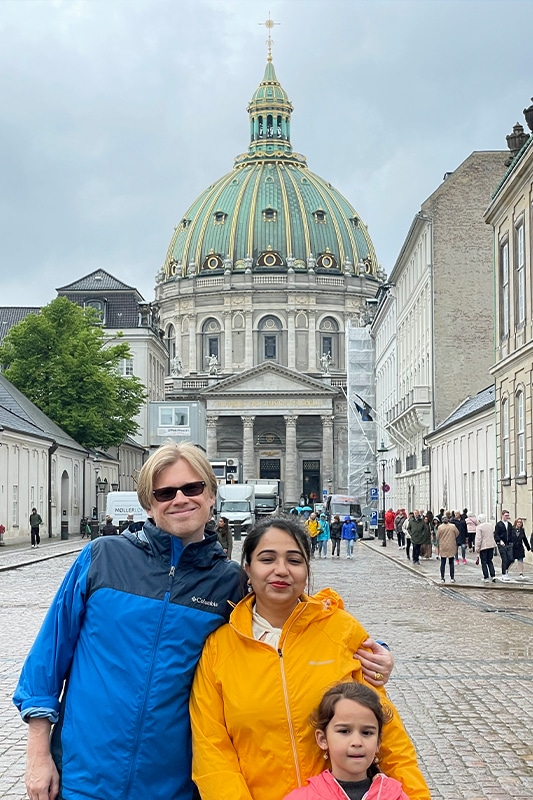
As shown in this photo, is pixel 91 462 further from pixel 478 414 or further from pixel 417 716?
pixel 417 716

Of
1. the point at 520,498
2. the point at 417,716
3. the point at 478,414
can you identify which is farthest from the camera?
the point at 478,414

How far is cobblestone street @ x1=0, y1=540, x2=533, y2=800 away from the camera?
761 cm

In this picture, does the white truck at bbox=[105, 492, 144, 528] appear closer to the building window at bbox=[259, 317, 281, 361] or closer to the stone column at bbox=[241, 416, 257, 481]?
the stone column at bbox=[241, 416, 257, 481]

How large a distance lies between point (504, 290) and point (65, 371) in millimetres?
27650

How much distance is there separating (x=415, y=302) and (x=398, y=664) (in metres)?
45.4

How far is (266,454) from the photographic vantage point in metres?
122

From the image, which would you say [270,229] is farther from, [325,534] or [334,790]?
[334,790]

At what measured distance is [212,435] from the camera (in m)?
117

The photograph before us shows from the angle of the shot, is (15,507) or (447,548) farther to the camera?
(15,507)

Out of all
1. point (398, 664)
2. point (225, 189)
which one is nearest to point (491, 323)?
point (398, 664)

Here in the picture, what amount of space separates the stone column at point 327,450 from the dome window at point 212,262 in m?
26.7

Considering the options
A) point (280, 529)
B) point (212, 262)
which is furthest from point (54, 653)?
point (212, 262)

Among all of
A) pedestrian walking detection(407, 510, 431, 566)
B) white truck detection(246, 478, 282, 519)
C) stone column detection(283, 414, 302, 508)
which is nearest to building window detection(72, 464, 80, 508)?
white truck detection(246, 478, 282, 519)

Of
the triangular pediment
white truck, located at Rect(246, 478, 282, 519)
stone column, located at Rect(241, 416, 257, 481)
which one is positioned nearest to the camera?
white truck, located at Rect(246, 478, 282, 519)
